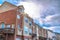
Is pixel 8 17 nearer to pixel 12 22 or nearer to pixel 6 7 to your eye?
pixel 12 22

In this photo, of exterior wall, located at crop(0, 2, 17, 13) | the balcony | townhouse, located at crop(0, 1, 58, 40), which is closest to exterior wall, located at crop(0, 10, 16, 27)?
townhouse, located at crop(0, 1, 58, 40)

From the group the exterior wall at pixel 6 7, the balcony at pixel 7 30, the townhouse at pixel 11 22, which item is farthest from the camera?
the exterior wall at pixel 6 7

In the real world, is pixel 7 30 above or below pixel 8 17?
below

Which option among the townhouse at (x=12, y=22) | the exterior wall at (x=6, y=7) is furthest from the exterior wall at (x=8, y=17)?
the exterior wall at (x=6, y=7)

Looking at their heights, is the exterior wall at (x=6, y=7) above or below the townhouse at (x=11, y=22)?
above

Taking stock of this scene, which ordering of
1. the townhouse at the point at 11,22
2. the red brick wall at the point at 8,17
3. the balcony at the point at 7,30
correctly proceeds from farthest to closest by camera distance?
the red brick wall at the point at 8,17 → the townhouse at the point at 11,22 → the balcony at the point at 7,30

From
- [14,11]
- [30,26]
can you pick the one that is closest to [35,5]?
[14,11]

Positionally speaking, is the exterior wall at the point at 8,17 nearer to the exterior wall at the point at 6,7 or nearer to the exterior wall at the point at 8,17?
the exterior wall at the point at 8,17

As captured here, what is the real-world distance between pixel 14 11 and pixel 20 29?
97 centimetres

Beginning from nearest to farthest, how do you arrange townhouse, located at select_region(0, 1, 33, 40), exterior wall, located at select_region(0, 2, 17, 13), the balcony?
the balcony, townhouse, located at select_region(0, 1, 33, 40), exterior wall, located at select_region(0, 2, 17, 13)

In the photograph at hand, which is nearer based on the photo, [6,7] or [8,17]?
[8,17]

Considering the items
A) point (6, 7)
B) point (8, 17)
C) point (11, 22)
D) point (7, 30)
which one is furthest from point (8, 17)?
point (7, 30)

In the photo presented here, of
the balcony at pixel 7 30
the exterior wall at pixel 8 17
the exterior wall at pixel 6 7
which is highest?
the exterior wall at pixel 6 7

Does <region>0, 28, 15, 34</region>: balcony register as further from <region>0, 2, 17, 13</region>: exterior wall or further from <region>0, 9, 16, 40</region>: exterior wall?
<region>0, 2, 17, 13</region>: exterior wall
